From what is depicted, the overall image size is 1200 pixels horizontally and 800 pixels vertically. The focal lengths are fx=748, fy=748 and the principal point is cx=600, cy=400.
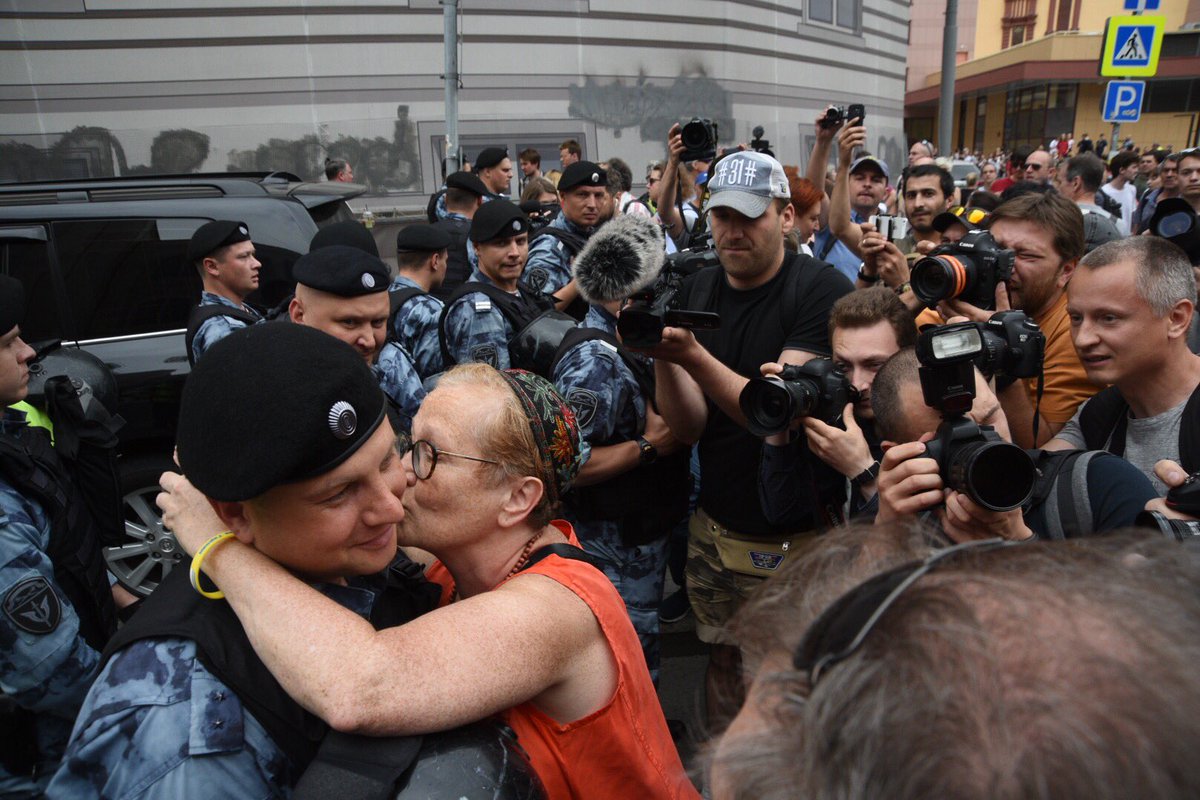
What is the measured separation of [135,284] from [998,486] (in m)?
4.80

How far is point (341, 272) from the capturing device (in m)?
3.06

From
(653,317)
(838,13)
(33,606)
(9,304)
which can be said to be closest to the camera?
(33,606)

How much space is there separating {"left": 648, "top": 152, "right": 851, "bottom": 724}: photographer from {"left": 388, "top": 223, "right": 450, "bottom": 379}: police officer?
1687 mm

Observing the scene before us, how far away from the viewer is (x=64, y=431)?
110 inches

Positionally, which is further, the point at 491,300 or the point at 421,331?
the point at 421,331

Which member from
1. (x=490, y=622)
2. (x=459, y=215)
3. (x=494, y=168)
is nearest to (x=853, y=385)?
(x=490, y=622)

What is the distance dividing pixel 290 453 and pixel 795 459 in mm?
1905

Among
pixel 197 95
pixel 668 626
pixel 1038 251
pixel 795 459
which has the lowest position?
pixel 668 626

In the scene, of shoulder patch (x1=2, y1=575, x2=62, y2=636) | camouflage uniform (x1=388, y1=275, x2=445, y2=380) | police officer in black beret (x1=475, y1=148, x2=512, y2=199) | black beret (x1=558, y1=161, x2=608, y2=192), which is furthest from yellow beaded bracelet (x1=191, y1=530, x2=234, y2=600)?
police officer in black beret (x1=475, y1=148, x2=512, y2=199)

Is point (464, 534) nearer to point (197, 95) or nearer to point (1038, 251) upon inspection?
point (1038, 251)

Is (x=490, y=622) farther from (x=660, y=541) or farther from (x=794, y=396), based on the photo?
(x=660, y=541)

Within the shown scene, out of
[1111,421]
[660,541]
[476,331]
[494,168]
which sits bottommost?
[660,541]

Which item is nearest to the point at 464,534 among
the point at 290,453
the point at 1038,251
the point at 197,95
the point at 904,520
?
the point at 290,453

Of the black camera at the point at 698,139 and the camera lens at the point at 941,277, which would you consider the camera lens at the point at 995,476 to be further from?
the black camera at the point at 698,139
